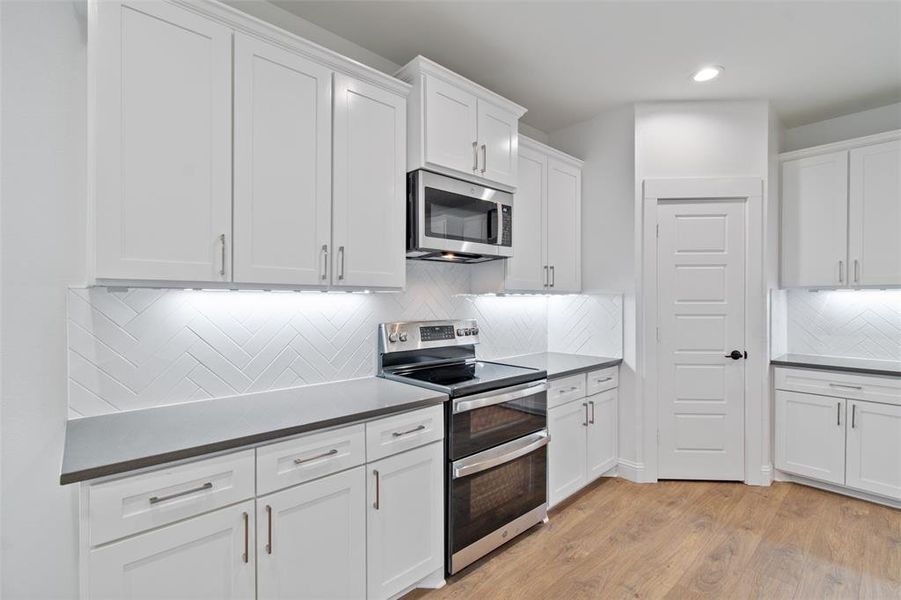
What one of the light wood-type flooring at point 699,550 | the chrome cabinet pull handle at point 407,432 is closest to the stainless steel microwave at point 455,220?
the chrome cabinet pull handle at point 407,432

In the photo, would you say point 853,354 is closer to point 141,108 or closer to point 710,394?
point 710,394

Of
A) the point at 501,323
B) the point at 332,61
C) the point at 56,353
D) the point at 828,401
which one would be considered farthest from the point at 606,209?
the point at 56,353

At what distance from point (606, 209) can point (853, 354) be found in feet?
7.23

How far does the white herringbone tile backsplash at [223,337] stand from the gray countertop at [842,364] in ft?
8.01

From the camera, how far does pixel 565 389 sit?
9.26 ft

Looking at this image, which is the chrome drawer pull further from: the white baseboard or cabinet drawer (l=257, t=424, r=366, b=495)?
cabinet drawer (l=257, t=424, r=366, b=495)

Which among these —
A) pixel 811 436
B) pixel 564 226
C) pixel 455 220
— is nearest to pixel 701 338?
pixel 811 436

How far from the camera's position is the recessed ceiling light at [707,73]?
279 centimetres

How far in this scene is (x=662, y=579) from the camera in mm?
2154

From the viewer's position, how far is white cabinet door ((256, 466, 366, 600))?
1522 mm

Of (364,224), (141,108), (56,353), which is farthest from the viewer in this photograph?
(364,224)

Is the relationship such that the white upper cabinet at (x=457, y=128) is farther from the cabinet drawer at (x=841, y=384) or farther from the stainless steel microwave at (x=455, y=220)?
the cabinet drawer at (x=841, y=384)

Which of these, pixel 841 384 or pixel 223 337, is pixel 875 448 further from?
pixel 223 337

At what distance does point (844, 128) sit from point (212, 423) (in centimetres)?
477
